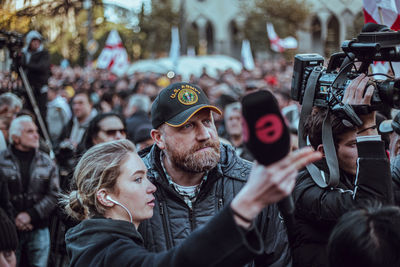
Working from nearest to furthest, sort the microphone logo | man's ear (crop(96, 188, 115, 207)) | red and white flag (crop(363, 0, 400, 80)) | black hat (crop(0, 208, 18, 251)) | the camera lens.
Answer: the microphone logo → the camera lens → man's ear (crop(96, 188, 115, 207)) → black hat (crop(0, 208, 18, 251)) → red and white flag (crop(363, 0, 400, 80))

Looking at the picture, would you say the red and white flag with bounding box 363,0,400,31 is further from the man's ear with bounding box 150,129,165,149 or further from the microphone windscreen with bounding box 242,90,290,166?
the microphone windscreen with bounding box 242,90,290,166

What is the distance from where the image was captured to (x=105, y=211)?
241 cm

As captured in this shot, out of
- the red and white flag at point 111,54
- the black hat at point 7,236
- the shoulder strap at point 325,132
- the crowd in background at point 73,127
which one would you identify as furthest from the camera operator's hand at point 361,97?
the red and white flag at point 111,54

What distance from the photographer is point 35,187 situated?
5270mm

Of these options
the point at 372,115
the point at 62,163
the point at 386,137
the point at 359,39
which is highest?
the point at 359,39

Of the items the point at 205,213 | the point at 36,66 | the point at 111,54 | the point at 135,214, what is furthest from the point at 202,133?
the point at 111,54

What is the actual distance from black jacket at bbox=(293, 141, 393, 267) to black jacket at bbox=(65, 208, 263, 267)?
2.56 feet

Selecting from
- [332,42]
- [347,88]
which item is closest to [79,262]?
[347,88]

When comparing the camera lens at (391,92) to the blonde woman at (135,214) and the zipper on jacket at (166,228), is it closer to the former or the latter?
the blonde woman at (135,214)

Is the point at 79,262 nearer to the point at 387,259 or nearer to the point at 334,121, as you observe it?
the point at 387,259

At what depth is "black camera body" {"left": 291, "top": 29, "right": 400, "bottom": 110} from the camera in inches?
88.1

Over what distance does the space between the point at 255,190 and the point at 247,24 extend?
4036 cm

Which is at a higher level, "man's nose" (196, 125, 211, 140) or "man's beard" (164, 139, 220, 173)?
"man's nose" (196, 125, 211, 140)

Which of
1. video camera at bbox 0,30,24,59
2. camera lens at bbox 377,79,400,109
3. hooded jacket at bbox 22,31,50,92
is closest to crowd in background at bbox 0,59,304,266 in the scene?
hooded jacket at bbox 22,31,50,92
